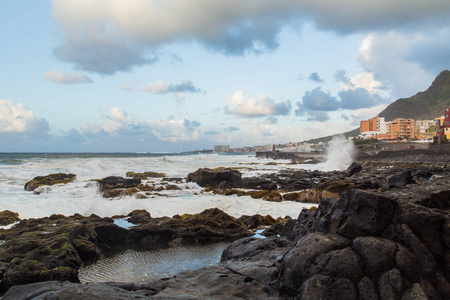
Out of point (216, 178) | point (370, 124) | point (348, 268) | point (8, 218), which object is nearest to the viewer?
point (348, 268)

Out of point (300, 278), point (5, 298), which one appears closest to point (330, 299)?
point (300, 278)

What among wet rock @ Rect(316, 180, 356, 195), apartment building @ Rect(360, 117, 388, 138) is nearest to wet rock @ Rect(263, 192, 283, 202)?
wet rock @ Rect(316, 180, 356, 195)

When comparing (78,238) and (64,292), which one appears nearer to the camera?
(64,292)

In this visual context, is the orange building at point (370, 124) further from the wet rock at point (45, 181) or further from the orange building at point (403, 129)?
the wet rock at point (45, 181)

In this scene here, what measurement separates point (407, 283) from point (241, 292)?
270cm

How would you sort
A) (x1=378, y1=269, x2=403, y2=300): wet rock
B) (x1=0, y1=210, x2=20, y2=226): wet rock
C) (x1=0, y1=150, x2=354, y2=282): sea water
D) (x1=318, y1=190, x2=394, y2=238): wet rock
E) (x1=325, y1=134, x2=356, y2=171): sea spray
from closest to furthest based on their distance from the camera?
(x1=378, y1=269, x2=403, y2=300): wet rock
(x1=318, y1=190, x2=394, y2=238): wet rock
(x1=0, y1=150, x2=354, y2=282): sea water
(x1=0, y1=210, x2=20, y2=226): wet rock
(x1=325, y1=134, x2=356, y2=171): sea spray

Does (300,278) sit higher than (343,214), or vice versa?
(343,214)

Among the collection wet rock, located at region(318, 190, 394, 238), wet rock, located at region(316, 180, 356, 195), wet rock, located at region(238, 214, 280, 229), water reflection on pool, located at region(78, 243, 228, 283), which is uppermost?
wet rock, located at region(318, 190, 394, 238)

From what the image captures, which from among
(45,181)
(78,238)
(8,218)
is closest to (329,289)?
(78,238)

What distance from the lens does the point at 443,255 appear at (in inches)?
211

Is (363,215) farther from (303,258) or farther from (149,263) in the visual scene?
(149,263)

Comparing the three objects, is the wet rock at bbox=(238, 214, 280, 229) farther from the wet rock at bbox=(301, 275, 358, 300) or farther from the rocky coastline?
the wet rock at bbox=(301, 275, 358, 300)

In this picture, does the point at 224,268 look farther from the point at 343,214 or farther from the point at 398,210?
the point at 398,210

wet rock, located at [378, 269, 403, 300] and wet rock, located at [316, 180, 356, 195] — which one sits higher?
wet rock, located at [378, 269, 403, 300]
